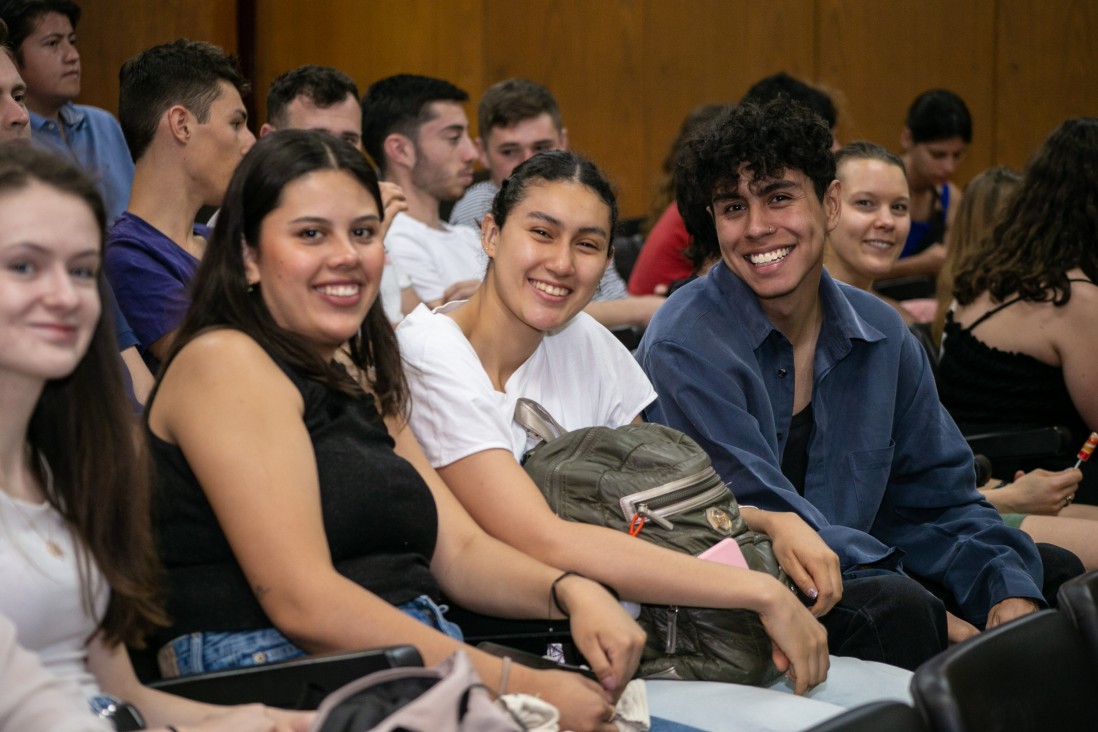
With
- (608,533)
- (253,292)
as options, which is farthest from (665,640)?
(253,292)

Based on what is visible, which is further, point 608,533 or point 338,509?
point 608,533

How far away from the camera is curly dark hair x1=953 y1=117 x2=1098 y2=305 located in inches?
126

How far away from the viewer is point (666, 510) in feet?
6.56

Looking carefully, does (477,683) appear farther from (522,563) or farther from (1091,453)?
(1091,453)

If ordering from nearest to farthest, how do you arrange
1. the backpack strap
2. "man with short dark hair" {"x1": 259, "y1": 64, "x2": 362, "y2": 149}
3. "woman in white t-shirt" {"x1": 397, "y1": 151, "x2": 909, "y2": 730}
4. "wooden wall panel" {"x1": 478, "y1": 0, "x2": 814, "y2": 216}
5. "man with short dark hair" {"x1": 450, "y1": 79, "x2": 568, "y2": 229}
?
"woman in white t-shirt" {"x1": 397, "y1": 151, "x2": 909, "y2": 730}, the backpack strap, "man with short dark hair" {"x1": 259, "y1": 64, "x2": 362, "y2": 149}, "man with short dark hair" {"x1": 450, "y1": 79, "x2": 568, "y2": 229}, "wooden wall panel" {"x1": 478, "y1": 0, "x2": 814, "y2": 216}

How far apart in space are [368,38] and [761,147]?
129 inches

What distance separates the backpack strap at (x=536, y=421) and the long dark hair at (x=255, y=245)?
16.6 inches

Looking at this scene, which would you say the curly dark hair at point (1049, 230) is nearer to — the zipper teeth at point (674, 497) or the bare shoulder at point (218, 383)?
the zipper teeth at point (674, 497)

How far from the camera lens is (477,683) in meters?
1.47

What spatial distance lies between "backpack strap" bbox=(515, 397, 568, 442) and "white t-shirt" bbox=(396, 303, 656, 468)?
0.06ft

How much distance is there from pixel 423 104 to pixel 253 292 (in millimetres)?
2597

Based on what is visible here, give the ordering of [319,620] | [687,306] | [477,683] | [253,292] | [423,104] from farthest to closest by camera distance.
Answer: [423,104] → [687,306] → [253,292] → [319,620] → [477,683]

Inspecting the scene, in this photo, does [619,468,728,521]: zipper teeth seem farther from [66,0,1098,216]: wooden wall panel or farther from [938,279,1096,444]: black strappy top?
[66,0,1098,216]: wooden wall panel

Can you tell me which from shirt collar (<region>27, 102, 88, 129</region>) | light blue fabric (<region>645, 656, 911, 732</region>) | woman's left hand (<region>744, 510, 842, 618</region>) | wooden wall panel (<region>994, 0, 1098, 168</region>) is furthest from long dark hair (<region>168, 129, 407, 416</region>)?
wooden wall panel (<region>994, 0, 1098, 168</region>)
